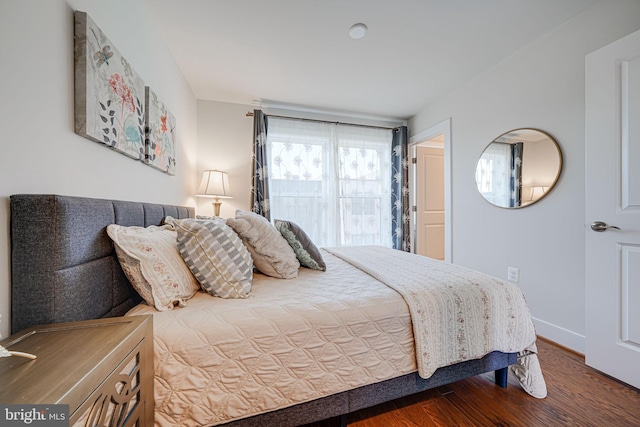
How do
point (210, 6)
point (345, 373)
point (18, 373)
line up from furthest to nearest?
point (210, 6), point (345, 373), point (18, 373)

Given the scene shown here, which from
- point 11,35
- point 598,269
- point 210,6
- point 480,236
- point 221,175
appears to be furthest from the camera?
point 221,175

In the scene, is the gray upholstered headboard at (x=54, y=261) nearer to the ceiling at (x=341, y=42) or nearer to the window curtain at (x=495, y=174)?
the ceiling at (x=341, y=42)

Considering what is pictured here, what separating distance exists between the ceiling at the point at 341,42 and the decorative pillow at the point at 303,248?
160 cm

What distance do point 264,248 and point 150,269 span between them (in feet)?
1.95

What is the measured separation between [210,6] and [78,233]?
175 centimetres

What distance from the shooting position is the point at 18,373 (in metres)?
0.51

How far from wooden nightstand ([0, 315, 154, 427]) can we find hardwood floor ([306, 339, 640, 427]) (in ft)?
2.90

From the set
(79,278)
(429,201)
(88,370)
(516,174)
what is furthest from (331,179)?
(88,370)

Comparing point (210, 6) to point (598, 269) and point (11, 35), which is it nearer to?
point (11, 35)

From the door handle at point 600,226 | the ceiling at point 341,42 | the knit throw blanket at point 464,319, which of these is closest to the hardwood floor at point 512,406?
the knit throw blanket at point 464,319

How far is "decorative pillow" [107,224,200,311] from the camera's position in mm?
1003

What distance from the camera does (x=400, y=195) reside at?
3662mm

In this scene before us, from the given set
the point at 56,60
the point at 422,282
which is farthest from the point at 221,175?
the point at 422,282

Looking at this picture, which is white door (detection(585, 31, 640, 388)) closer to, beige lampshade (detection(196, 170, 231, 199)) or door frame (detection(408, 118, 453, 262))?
door frame (detection(408, 118, 453, 262))
